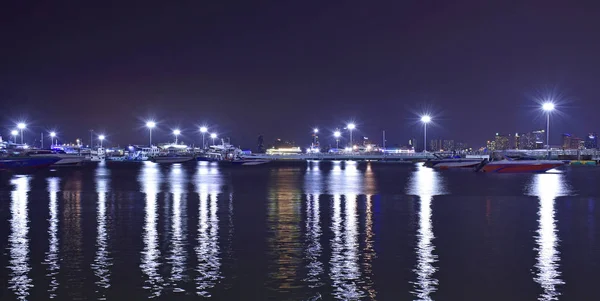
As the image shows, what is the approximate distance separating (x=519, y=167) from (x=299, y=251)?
65167 millimetres

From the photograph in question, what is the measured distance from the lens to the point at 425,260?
51.3 feet

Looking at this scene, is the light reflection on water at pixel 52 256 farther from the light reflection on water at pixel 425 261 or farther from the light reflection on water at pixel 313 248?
the light reflection on water at pixel 425 261

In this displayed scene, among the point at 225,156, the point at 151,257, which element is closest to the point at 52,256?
the point at 151,257

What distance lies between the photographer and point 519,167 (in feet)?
247

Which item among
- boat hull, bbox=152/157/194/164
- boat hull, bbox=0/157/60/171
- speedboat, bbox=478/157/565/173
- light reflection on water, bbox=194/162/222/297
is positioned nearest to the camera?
light reflection on water, bbox=194/162/222/297

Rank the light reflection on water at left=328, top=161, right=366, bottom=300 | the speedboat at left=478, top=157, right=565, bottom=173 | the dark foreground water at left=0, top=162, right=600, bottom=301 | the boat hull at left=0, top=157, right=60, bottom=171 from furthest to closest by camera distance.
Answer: the boat hull at left=0, top=157, right=60, bottom=171 → the speedboat at left=478, top=157, right=565, bottom=173 → the dark foreground water at left=0, top=162, right=600, bottom=301 → the light reflection on water at left=328, top=161, right=366, bottom=300

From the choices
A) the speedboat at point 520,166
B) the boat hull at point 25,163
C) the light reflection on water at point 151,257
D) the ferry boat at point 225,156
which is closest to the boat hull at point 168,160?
the ferry boat at point 225,156

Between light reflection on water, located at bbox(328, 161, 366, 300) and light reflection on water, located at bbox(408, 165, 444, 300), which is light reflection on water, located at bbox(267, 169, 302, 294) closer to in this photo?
light reflection on water, located at bbox(328, 161, 366, 300)

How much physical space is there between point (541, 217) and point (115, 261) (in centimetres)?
1837

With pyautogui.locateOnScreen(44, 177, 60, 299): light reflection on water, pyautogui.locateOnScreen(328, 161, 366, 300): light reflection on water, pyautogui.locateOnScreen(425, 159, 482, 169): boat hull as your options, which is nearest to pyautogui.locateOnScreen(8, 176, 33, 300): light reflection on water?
pyautogui.locateOnScreen(44, 177, 60, 299): light reflection on water

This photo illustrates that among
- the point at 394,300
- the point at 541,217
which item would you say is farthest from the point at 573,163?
the point at 394,300

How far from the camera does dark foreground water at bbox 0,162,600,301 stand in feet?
41.1

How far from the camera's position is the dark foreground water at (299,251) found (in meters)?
12.5

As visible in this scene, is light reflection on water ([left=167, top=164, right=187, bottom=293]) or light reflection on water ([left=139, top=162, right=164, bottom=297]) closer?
light reflection on water ([left=139, top=162, right=164, bottom=297])
